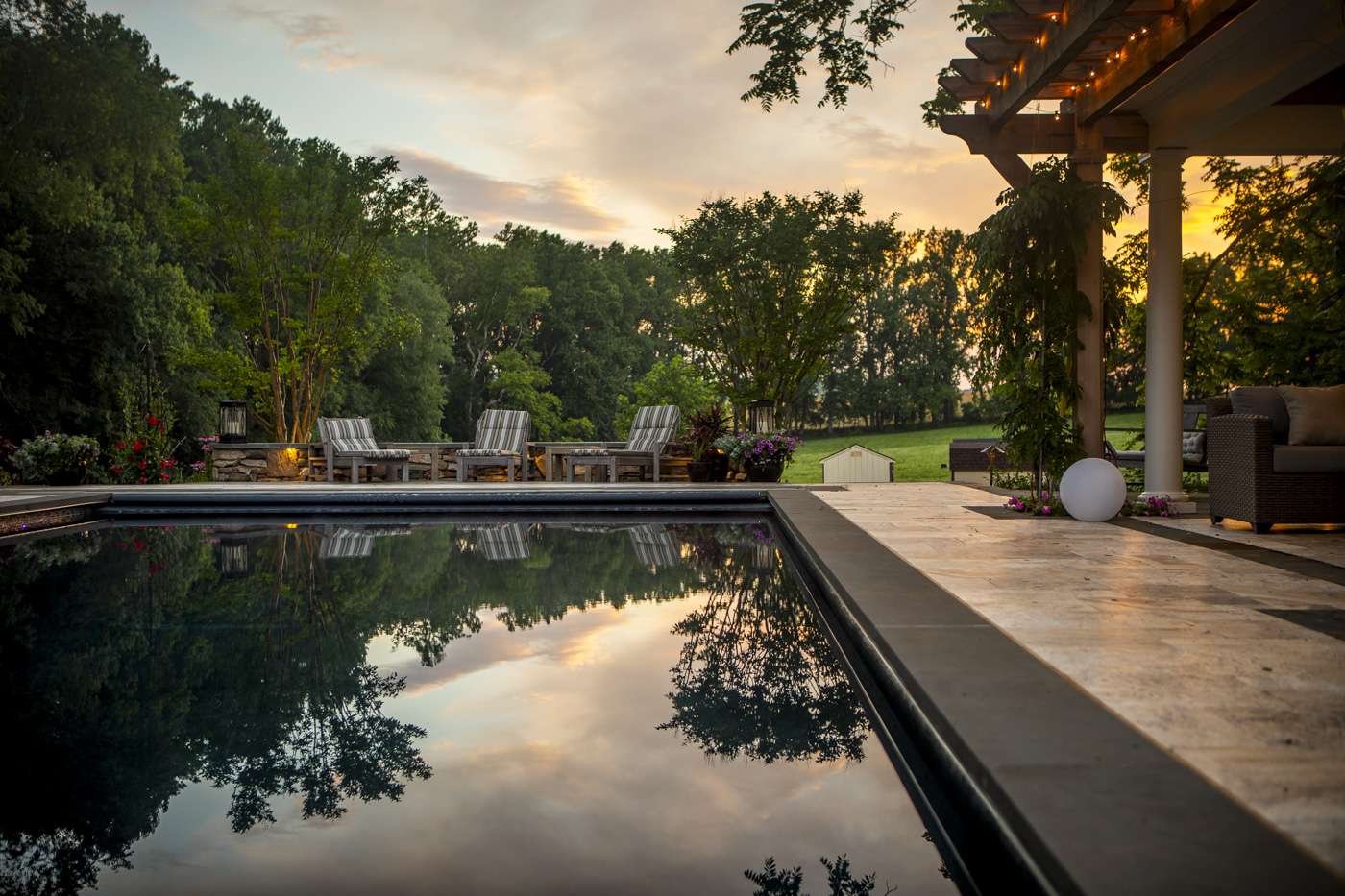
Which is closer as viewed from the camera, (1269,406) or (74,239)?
(1269,406)

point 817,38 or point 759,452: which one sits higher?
point 817,38

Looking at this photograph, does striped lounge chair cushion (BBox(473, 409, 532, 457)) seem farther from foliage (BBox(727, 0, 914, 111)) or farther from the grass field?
the grass field

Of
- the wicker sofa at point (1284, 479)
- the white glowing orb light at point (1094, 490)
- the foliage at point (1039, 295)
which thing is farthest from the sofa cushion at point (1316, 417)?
the foliage at point (1039, 295)

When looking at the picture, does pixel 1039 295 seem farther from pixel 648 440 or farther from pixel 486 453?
pixel 486 453

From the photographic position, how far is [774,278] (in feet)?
44.6

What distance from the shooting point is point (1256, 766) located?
1.73 metres

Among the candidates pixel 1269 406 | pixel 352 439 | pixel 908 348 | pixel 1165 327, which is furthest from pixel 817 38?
pixel 908 348

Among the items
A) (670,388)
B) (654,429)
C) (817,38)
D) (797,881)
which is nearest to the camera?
(797,881)

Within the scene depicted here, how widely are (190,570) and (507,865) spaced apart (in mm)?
4074

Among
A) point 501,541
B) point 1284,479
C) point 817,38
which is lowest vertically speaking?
point 501,541

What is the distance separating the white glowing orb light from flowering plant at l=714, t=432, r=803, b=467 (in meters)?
3.91

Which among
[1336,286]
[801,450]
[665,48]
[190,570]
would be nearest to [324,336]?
[665,48]

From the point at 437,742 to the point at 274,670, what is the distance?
3.17 ft

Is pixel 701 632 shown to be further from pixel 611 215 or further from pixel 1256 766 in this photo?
pixel 611 215
